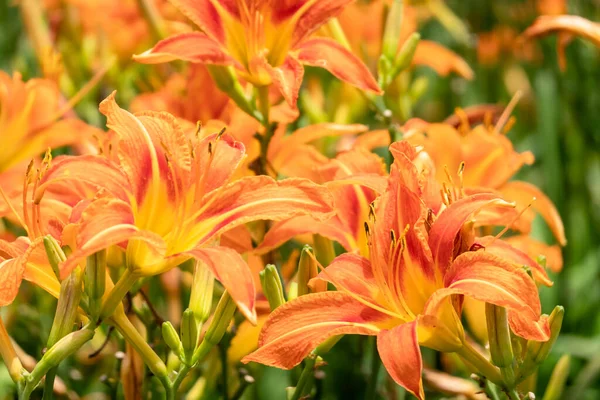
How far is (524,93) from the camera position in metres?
2.04

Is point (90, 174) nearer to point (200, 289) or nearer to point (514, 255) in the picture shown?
point (200, 289)

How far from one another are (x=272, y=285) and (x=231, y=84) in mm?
251

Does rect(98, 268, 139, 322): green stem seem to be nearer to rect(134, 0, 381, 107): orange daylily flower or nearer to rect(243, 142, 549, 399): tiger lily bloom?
rect(243, 142, 549, 399): tiger lily bloom

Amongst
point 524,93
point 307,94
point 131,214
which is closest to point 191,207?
point 131,214

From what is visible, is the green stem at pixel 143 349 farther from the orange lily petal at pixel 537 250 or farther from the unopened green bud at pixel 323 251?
the orange lily petal at pixel 537 250

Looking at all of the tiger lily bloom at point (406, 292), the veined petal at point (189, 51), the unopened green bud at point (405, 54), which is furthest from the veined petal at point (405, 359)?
the unopened green bud at point (405, 54)

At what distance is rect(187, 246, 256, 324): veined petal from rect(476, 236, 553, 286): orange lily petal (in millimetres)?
223

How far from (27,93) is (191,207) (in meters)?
0.40

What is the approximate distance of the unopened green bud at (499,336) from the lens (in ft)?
2.28

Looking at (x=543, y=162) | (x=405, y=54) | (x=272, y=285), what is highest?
(x=405, y=54)

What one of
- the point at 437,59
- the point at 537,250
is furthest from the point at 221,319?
the point at 437,59

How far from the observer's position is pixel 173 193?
2.41 ft

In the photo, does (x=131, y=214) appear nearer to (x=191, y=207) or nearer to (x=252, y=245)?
(x=191, y=207)

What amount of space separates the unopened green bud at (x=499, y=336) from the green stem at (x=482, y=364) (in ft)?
0.04
